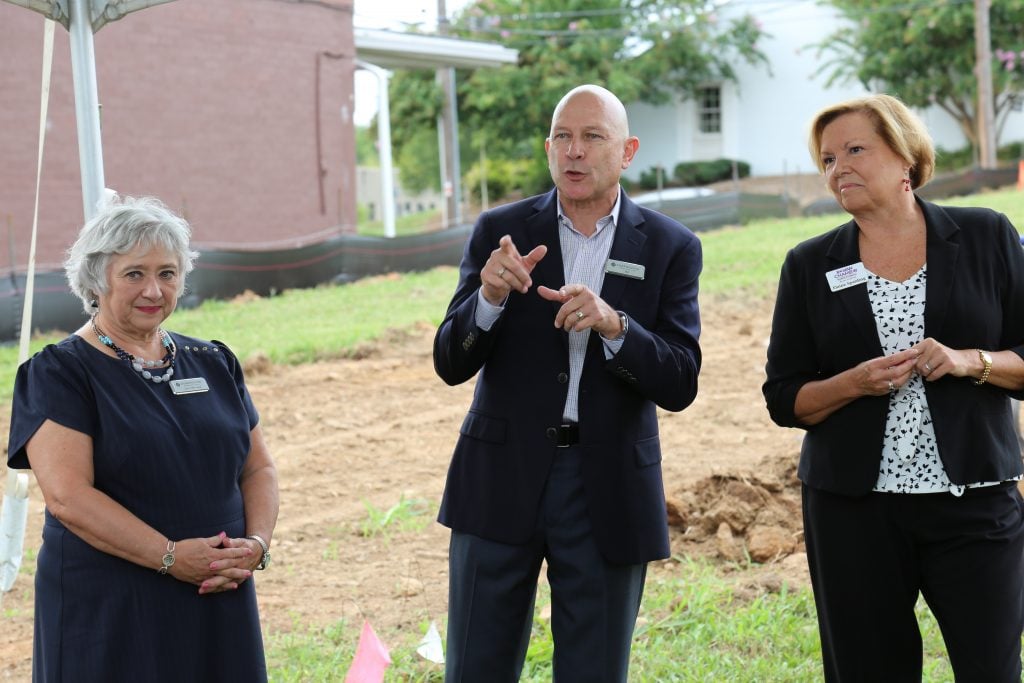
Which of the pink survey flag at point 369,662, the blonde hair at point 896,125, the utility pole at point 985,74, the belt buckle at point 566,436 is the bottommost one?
the pink survey flag at point 369,662

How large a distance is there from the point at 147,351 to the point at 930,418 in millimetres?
2116

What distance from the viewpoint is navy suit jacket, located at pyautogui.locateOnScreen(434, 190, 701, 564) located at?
3125 millimetres

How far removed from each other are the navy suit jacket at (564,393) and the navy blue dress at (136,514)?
0.70 m

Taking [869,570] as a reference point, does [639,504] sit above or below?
above

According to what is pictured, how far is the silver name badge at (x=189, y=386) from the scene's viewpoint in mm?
3061

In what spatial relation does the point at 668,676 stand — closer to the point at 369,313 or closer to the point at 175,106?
the point at 369,313

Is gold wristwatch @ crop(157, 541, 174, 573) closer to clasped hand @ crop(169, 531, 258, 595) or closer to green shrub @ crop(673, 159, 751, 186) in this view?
clasped hand @ crop(169, 531, 258, 595)

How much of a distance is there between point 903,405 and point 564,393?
0.92 metres

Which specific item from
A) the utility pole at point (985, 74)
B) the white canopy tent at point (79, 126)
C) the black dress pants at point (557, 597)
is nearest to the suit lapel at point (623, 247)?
the black dress pants at point (557, 597)

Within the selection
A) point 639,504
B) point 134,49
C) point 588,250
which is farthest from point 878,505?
point 134,49

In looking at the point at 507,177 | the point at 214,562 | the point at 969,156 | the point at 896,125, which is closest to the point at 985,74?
the point at 969,156

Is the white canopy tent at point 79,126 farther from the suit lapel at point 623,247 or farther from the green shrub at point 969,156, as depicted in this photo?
the green shrub at point 969,156

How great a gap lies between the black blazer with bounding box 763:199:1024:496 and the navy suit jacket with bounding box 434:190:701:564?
311 millimetres

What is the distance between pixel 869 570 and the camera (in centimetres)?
314
